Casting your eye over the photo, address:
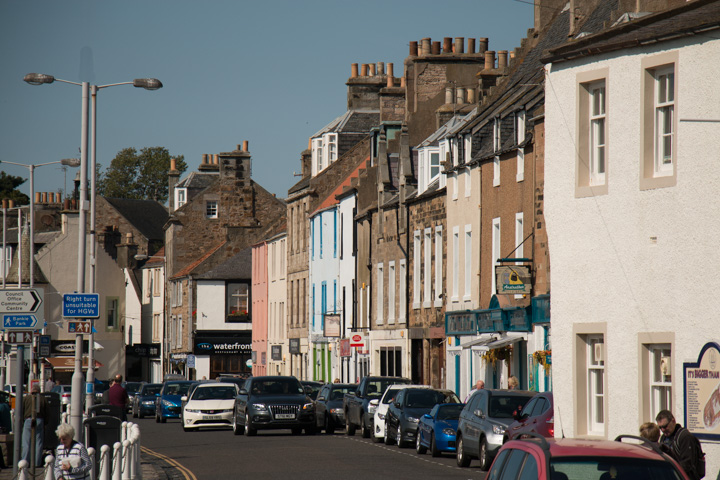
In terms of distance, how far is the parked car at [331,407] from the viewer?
37219 millimetres

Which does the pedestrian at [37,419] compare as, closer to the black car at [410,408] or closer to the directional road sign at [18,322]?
the directional road sign at [18,322]

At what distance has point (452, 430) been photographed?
87.8 feet

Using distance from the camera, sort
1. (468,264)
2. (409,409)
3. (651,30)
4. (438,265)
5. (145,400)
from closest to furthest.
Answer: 1. (651,30)
2. (409,409)
3. (468,264)
4. (438,265)
5. (145,400)

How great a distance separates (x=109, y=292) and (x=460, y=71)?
150 ft

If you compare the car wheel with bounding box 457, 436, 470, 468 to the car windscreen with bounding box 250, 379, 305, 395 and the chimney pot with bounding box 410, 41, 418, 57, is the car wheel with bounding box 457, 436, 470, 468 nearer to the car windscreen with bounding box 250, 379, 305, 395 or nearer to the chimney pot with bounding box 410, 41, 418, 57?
the car windscreen with bounding box 250, 379, 305, 395

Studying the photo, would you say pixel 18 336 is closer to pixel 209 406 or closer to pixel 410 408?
pixel 410 408

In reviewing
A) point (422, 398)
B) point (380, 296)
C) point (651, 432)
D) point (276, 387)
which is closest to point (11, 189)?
point (380, 296)

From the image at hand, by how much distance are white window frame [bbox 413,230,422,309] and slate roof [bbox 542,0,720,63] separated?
23985mm

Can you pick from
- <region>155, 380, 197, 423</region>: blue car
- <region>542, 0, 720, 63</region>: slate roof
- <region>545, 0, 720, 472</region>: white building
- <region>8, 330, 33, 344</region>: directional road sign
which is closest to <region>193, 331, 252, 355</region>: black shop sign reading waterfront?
<region>155, 380, 197, 423</region>: blue car

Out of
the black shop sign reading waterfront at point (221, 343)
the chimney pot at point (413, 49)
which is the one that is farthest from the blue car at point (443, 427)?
the black shop sign reading waterfront at point (221, 343)

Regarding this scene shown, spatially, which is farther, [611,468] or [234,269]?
[234,269]

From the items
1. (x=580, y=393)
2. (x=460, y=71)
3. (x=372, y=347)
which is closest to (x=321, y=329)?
(x=372, y=347)

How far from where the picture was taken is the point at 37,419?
21188 mm

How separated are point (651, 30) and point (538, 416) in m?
7.01
